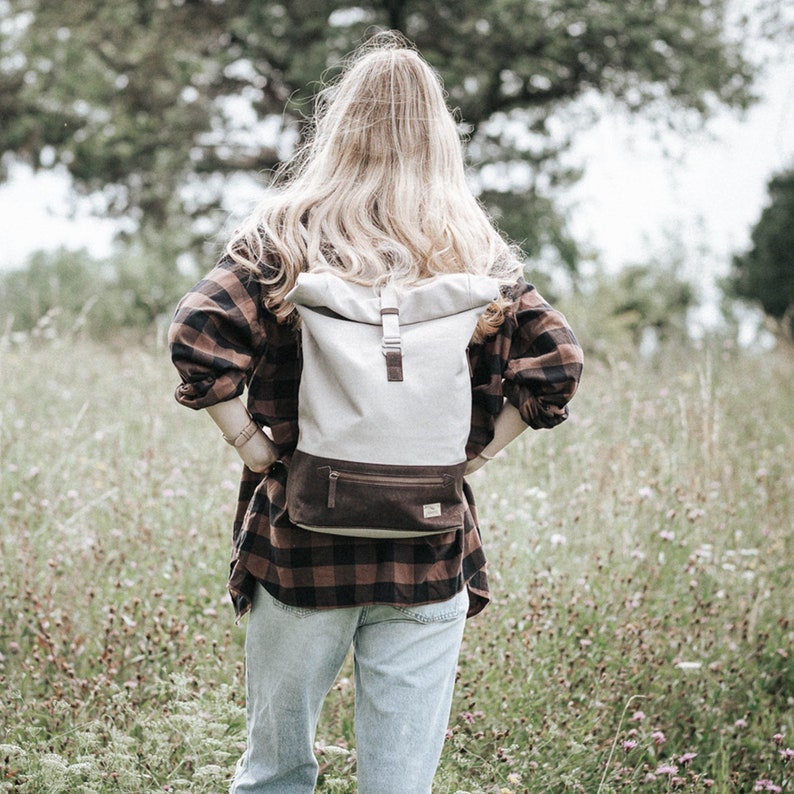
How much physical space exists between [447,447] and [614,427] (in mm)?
3393

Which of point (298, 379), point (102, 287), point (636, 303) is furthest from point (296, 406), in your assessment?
point (636, 303)

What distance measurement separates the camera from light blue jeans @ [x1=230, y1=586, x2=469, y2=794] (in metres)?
1.97

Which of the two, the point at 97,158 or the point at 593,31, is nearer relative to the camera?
the point at 593,31

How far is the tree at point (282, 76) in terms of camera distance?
40.0 ft

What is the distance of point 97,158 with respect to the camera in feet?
44.7

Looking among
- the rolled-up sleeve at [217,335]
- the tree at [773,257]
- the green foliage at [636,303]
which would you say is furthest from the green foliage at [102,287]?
the tree at [773,257]

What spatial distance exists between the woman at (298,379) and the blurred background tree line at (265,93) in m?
9.19

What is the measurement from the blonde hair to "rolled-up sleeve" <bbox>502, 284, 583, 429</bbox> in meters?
0.10

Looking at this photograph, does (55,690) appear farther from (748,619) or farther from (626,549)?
(748,619)

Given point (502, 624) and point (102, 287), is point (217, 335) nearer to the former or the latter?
point (502, 624)

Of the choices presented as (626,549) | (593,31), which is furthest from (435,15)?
(626,549)

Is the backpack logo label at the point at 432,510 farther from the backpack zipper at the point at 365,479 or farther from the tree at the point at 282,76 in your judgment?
the tree at the point at 282,76

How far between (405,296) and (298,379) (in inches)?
13.5

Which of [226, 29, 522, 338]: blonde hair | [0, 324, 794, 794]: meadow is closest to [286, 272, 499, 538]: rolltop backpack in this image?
[226, 29, 522, 338]: blonde hair
